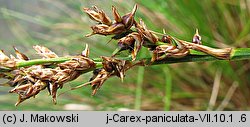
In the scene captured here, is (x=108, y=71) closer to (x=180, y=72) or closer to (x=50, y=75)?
(x=50, y=75)

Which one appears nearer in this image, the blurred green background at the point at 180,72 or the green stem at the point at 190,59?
the green stem at the point at 190,59

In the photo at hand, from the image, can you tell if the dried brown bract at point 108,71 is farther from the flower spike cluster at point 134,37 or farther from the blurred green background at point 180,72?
the blurred green background at point 180,72

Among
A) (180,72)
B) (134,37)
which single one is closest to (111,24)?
(134,37)

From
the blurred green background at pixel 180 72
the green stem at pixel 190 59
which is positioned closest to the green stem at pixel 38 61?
the green stem at pixel 190 59

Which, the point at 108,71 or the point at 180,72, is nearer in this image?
the point at 108,71

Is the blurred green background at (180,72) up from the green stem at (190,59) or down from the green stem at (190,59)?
up

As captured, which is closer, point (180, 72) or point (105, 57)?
point (105, 57)

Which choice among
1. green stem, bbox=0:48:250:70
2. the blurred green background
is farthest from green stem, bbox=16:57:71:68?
the blurred green background

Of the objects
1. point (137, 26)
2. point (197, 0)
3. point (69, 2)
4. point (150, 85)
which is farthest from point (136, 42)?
point (69, 2)

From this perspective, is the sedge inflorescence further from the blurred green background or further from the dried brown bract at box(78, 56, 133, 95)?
the blurred green background

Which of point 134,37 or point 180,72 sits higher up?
point 180,72

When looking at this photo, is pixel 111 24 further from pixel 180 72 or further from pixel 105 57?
pixel 180 72
